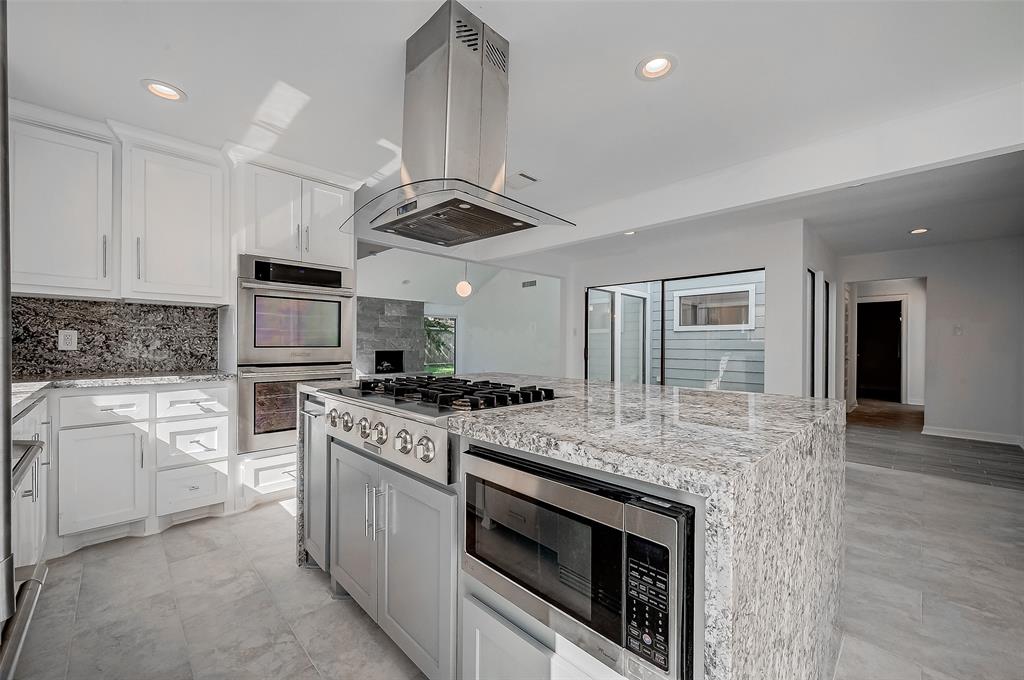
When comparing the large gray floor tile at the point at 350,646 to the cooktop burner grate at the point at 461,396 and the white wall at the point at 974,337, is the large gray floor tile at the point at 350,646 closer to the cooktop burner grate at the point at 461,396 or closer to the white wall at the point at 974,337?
the cooktop burner grate at the point at 461,396

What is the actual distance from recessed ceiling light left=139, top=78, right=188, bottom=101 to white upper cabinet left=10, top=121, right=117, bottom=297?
683 millimetres

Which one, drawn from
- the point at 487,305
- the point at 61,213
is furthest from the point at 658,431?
the point at 487,305

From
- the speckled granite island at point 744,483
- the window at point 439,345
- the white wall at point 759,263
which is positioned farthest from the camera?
the window at point 439,345

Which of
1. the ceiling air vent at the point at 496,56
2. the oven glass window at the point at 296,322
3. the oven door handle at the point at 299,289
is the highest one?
the ceiling air vent at the point at 496,56

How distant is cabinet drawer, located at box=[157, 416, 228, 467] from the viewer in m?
2.64

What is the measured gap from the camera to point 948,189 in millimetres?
3498

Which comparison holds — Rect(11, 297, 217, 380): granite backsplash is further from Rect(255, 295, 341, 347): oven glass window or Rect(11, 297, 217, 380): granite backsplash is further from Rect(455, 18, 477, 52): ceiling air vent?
Rect(455, 18, 477, 52): ceiling air vent

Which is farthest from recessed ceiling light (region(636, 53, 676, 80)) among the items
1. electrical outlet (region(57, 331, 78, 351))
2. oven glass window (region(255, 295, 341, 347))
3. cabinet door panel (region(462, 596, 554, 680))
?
electrical outlet (region(57, 331, 78, 351))

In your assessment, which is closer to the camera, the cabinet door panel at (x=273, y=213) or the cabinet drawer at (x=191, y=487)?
the cabinet drawer at (x=191, y=487)

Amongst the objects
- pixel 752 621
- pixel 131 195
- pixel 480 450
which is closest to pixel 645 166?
pixel 480 450

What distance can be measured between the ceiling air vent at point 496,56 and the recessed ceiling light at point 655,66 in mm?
644

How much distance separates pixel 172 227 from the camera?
2.76 metres

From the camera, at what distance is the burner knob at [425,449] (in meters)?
1.30

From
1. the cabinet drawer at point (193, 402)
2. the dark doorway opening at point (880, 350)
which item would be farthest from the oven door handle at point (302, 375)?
the dark doorway opening at point (880, 350)
